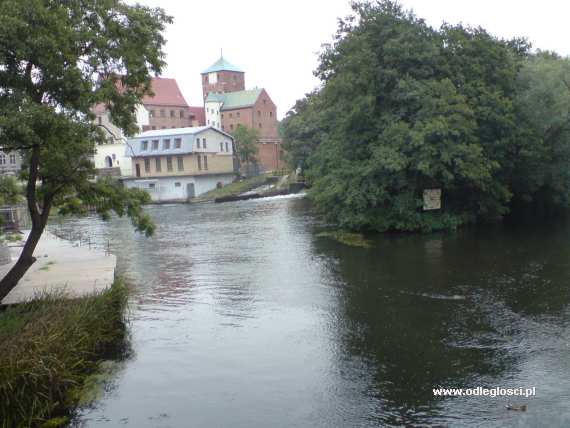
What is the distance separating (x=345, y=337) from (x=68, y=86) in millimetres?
8422

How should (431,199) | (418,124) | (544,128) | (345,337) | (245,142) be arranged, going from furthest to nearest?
(245,142), (544,128), (431,199), (418,124), (345,337)

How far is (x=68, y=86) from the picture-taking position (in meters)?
12.2

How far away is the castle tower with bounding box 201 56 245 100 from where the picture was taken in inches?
4400

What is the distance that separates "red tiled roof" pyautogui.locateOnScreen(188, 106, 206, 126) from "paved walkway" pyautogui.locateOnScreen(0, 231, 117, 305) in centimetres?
8293

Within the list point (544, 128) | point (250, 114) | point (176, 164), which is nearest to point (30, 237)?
point (544, 128)

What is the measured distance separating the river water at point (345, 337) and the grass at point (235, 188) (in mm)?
37521

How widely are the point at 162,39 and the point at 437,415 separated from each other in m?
10.8

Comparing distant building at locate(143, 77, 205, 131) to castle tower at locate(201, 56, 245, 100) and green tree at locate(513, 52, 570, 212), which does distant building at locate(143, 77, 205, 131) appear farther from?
green tree at locate(513, 52, 570, 212)

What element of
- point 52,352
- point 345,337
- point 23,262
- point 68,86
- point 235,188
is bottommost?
point 345,337

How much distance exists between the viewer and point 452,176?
28469mm

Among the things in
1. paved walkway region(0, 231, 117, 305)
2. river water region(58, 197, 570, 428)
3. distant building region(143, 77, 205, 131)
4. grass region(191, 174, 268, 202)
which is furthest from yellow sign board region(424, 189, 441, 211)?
distant building region(143, 77, 205, 131)

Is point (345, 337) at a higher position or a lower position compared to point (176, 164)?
lower

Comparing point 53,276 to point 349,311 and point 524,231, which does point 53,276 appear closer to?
point 349,311

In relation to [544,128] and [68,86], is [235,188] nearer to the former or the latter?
[544,128]
